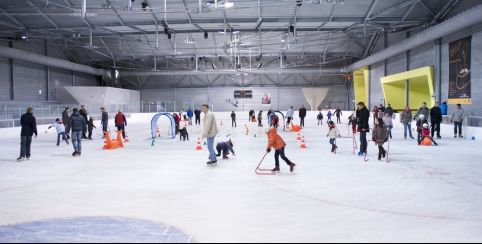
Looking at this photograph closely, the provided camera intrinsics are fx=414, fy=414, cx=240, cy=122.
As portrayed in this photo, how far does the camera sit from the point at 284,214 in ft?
19.0

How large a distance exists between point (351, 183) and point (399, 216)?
8.04ft

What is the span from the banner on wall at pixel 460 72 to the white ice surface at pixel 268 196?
1210cm

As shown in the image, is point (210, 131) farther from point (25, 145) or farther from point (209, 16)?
point (209, 16)

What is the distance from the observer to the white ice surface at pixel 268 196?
5059 millimetres

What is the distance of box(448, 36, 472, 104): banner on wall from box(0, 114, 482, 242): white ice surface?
1210cm

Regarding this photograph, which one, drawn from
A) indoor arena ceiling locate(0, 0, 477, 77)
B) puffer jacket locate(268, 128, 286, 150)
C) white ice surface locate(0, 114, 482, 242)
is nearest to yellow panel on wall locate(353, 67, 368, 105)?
indoor arena ceiling locate(0, 0, 477, 77)

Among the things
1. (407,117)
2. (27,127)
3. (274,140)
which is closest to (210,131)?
(274,140)

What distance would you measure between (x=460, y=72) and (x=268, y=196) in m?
20.5

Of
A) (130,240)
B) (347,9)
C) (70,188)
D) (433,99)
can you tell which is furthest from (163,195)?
(433,99)

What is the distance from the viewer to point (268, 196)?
275 inches

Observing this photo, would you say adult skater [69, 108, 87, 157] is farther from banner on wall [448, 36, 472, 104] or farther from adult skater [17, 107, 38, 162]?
banner on wall [448, 36, 472, 104]

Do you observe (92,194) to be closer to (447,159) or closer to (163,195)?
(163,195)

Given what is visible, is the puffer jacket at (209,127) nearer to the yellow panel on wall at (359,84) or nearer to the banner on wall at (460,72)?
the banner on wall at (460,72)

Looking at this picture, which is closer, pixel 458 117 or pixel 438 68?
pixel 458 117
